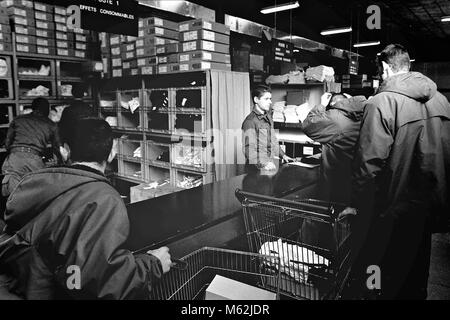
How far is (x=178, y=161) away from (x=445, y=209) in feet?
11.8

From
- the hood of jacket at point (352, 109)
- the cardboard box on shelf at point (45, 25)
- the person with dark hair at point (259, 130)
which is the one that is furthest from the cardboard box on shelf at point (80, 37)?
the hood of jacket at point (352, 109)

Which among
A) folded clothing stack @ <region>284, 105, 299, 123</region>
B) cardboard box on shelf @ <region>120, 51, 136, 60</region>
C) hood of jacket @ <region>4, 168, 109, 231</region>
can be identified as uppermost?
cardboard box on shelf @ <region>120, 51, 136, 60</region>

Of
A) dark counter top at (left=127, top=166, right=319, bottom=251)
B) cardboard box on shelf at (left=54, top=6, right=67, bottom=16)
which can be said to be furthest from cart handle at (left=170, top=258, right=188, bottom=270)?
cardboard box on shelf at (left=54, top=6, right=67, bottom=16)

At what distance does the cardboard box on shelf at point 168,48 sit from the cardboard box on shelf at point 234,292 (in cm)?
400

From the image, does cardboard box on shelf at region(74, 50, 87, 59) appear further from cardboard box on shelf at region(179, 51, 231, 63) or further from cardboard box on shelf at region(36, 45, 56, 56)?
cardboard box on shelf at region(179, 51, 231, 63)

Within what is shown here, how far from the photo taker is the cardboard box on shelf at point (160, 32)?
194 inches

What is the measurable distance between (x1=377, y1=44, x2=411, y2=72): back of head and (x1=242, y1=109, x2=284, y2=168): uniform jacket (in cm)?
197

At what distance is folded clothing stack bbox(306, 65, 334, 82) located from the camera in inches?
185

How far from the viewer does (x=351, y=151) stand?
2809 mm

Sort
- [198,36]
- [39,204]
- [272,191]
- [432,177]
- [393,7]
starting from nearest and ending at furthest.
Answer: [39,204]
[432,177]
[272,191]
[198,36]
[393,7]

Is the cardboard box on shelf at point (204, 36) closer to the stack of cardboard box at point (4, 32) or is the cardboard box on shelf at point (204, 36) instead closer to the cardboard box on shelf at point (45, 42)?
the cardboard box on shelf at point (45, 42)
